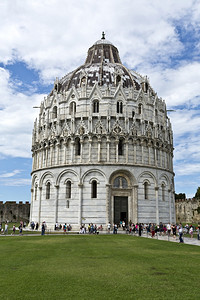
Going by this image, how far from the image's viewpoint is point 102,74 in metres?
Answer: 50.8

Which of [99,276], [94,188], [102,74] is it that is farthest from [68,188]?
[99,276]

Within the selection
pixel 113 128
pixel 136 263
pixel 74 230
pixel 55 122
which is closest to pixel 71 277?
pixel 136 263

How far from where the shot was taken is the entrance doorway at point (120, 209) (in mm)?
42844

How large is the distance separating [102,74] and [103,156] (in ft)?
54.9

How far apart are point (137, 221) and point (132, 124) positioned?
15744mm

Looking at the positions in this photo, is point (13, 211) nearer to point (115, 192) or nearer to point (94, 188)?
point (94, 188)

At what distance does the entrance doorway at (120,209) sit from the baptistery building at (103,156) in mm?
137

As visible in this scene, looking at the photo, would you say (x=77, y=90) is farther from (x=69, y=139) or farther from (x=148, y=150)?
(x=148, y=150)

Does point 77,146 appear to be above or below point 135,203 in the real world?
above

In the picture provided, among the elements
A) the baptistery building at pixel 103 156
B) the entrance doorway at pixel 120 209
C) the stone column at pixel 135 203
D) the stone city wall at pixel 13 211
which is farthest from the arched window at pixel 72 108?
the stone city wall at pixel 13 211

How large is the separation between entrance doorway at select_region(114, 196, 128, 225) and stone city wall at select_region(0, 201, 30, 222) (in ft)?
155

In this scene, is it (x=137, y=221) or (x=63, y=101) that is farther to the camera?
(x=63, y=101)

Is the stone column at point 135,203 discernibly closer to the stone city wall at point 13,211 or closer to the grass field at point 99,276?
the grass field at point 99,276

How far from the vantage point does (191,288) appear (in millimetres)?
10180
